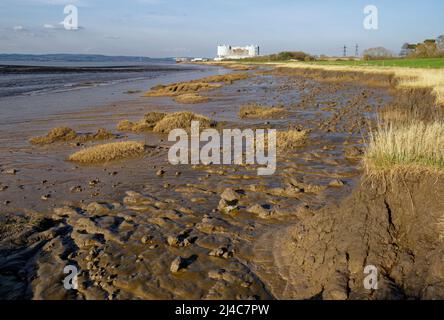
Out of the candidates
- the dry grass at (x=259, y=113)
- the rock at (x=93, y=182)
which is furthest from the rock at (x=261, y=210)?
the dry grass at (x=259, y=113)

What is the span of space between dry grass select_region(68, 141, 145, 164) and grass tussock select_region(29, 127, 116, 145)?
2.93 m

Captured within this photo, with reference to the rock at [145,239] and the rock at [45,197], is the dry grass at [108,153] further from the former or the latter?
the rock at [145,239]

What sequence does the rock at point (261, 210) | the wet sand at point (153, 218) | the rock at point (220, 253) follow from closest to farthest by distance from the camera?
1. the wet sand at point (153, 218)
2. the rock at point (220, 253)
3. the rock at point (261, 210)

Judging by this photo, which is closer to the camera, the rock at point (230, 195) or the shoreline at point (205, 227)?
the shoreline at point (205, 227)

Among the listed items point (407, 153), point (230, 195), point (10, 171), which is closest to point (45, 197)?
point (10, 171)

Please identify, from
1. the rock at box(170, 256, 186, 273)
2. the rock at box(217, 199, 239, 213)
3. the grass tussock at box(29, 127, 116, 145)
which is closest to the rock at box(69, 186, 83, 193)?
the rock at box(217, 199, 239, 213)

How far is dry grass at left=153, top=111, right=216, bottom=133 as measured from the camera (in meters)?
16.5

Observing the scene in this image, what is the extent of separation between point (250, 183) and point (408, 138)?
4.17 m

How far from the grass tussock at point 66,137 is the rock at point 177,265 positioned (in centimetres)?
1057

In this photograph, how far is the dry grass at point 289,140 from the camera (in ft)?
42.3

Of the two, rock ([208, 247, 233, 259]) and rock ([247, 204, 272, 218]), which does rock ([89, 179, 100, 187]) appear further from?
rock ([208, 247, 233, 259])
